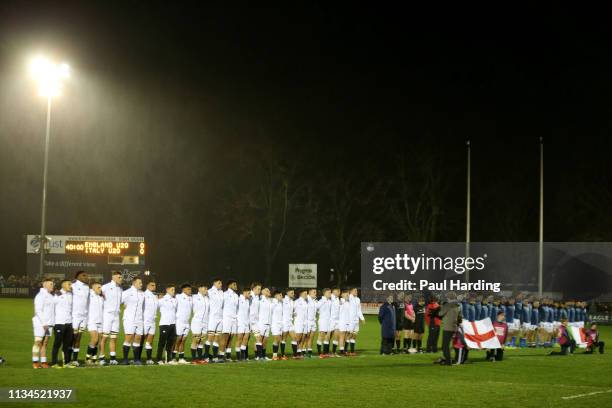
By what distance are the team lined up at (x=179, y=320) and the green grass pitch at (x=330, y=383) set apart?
117cm

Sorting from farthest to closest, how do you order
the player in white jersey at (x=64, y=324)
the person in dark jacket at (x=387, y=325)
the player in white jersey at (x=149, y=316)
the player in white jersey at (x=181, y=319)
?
the person in dark jacket at (x=387, y=325), the player in white jersey at (x=181, y=319), the player in white jersey at (x=149, y=316), the player in white jersey at (x=64, y=324)

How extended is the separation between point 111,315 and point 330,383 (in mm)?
5996

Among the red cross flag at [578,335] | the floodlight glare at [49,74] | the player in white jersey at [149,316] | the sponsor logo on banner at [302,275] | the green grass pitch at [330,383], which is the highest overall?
the floodlight glare at [49,74]

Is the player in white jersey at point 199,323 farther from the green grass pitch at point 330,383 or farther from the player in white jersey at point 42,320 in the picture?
the player in white jersey at point 42,320

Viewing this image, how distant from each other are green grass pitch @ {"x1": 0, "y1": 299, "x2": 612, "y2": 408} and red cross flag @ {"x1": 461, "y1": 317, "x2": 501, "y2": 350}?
58 cm

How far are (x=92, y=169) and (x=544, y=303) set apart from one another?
4572cm

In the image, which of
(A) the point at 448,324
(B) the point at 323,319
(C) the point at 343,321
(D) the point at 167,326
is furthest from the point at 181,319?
(A) the point at 448,324

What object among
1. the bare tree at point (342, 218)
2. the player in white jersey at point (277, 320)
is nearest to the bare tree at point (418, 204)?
the bare tree at point (342, 218)

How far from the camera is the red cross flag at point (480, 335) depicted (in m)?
25.5

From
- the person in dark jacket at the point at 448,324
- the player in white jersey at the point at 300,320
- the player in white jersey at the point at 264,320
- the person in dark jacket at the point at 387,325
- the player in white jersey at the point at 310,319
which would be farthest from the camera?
the person in dark jacket at the point at 387,325

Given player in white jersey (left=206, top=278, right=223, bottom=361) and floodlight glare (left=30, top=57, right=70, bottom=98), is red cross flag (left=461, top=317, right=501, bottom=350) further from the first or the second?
floodlight glare (left=30, top=57, right=70, bottom=98)

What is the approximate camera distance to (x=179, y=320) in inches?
867

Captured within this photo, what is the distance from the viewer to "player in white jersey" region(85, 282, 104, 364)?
814 inches

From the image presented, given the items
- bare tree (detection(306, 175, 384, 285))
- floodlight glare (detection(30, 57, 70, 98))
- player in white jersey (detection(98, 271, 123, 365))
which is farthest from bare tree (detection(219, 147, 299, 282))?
player in white jersey (detection(98, 271, 123, 365))
